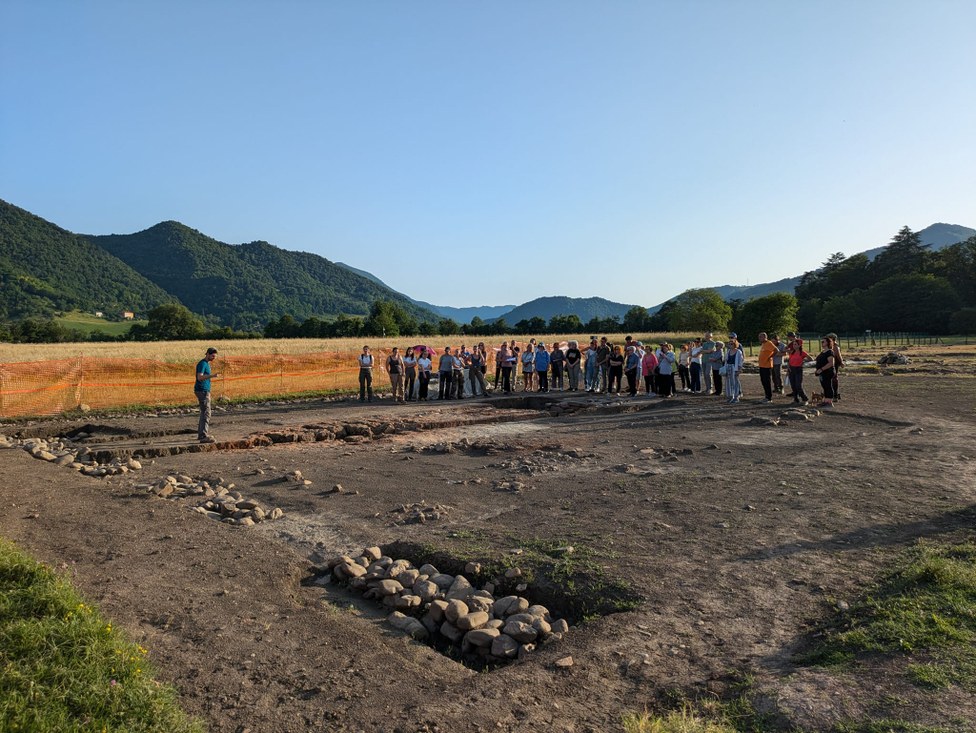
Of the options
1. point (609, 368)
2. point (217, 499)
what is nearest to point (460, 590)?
point (217, 499)

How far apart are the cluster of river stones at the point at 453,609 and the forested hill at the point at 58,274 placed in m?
129

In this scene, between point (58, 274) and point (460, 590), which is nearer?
point (460, 590)

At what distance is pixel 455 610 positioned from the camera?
4773 millimetres

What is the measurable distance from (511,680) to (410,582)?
1781 millimetres

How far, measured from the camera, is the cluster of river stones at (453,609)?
453 centimetres

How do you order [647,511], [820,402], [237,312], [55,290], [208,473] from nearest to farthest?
[647,511]
[208,473]
[820,402]
[55,290]
[237,312]

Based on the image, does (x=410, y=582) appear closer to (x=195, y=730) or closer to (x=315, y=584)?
(x=315, y=584)

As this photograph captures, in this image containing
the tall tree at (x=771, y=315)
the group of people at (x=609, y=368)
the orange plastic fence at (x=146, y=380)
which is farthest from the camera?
the tall tree at (x=771, y=315)

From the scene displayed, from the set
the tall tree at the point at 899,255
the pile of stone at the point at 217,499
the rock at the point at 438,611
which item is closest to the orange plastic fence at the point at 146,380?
the pile of stone at the point at 217,499

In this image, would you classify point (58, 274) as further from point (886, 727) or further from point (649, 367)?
point (886, 727)

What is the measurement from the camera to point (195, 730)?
328 cm

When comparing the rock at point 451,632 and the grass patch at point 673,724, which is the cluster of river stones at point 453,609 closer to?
the rock at point 451,632

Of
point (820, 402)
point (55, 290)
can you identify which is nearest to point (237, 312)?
point (55, 290)

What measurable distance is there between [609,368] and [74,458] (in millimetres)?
14278
